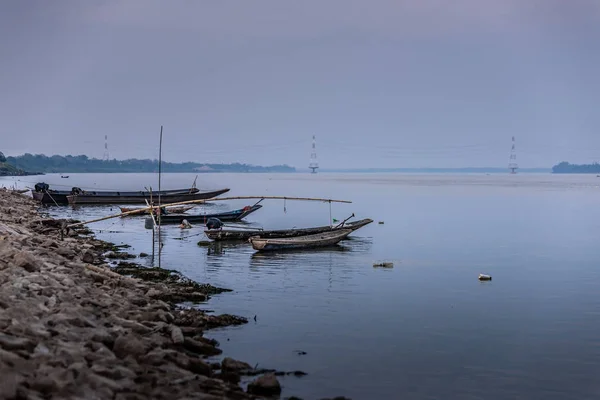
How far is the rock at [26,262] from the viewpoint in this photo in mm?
18906

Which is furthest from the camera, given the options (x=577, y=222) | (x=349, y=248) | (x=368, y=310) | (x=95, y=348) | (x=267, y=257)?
(x=577, y=222)

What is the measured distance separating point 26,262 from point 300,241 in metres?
22.2

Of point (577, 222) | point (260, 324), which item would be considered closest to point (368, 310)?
point (260, 324)

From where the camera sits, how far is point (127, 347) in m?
13.5

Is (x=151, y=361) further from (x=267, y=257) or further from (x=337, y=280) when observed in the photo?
(x=267, y=257)

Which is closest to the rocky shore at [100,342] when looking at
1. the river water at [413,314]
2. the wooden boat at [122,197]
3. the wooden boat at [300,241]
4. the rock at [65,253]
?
the river water at [413,314]

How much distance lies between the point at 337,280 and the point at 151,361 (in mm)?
17427

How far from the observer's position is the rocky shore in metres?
11.0

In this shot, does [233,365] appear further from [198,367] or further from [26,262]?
[26,262]

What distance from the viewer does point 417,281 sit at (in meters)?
30.3

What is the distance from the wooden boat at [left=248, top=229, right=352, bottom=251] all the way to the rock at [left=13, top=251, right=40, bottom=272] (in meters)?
19.1

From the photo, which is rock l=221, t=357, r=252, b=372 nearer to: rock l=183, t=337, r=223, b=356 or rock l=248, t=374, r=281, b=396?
rock l=248, t=374, r=281, b=396

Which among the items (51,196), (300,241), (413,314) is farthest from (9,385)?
(51,196)

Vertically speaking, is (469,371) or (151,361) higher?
(151,361)
